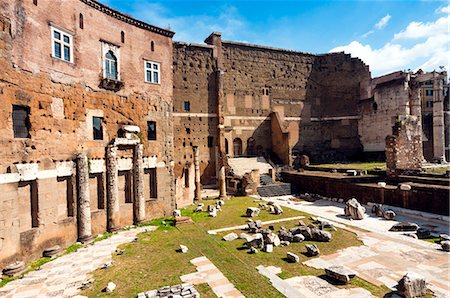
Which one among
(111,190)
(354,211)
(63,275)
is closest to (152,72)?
(111,190)

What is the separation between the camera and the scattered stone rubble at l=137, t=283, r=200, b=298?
21.4ft

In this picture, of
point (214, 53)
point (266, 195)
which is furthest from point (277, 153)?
point (214, 53)

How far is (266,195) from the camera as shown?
21.5 meters

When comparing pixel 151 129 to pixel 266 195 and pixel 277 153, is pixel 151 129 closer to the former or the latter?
pixel 266 195

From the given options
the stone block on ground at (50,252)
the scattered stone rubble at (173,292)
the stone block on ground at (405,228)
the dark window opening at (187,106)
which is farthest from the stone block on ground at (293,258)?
the dark window opening at (187,106)

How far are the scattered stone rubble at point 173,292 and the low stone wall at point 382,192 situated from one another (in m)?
12.8

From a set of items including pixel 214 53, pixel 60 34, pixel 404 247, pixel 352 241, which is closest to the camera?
pixel 404 247

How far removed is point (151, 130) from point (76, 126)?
435 cm

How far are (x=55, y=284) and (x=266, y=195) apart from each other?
16.1 metres

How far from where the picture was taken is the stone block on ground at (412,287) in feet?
20.6

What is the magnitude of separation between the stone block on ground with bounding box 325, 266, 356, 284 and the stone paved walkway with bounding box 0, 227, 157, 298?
7.13 meters

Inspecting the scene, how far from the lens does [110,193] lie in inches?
509

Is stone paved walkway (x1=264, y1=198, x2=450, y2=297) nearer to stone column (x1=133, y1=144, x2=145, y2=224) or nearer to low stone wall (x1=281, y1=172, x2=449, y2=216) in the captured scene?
low stone wall (x1=281, y1=172, x2=449, y2=216)

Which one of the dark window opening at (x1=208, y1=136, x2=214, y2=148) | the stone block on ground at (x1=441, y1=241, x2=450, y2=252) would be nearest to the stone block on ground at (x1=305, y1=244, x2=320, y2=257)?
the stone block on ground at (x1=441, y1=241, x2=450, y2=252)
